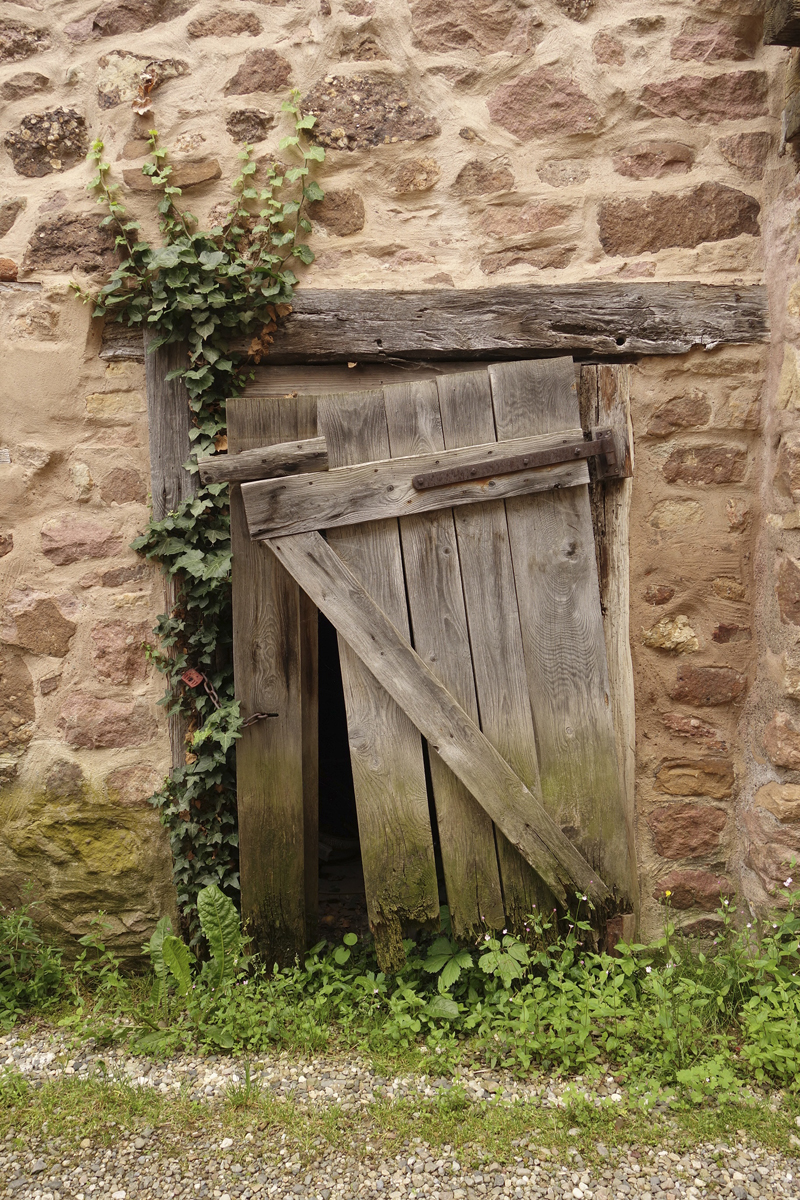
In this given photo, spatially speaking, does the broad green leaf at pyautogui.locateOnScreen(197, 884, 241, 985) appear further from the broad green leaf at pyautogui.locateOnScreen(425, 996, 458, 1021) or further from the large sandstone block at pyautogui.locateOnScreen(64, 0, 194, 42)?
the large sandstone block at pyautogui.locateOnScreen(64, 0, 194, 42)

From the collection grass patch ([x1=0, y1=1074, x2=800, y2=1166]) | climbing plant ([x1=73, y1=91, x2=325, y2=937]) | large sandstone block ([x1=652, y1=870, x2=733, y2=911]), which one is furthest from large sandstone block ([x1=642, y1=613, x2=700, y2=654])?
climbing plant ([x1=73, y1=91, x2=325, y2=937])

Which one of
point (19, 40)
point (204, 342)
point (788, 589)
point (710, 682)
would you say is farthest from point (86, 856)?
point (19, 40)

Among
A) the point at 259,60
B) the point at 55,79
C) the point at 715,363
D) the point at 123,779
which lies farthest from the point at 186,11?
the point at 123,779

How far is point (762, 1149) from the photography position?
1.94 metres

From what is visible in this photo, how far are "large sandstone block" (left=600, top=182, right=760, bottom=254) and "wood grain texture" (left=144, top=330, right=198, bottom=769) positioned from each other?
1.49 m

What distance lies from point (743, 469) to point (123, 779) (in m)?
2.39

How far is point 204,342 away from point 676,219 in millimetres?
1615

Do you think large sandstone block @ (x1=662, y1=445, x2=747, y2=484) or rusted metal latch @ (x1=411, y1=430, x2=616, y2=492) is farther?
large sandstone block @ (x1=662, y1=445, x2=747, y2=484)

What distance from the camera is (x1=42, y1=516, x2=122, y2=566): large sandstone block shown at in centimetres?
258

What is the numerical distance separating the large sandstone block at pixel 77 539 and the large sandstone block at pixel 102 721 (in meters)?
0.49

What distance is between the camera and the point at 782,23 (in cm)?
213

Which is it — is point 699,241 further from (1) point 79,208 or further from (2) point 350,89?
(1) point 79,208

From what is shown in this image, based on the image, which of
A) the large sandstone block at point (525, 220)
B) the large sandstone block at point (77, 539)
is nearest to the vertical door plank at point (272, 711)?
the large sandstone block at point (77, 539)

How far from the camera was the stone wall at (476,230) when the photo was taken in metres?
2.44
